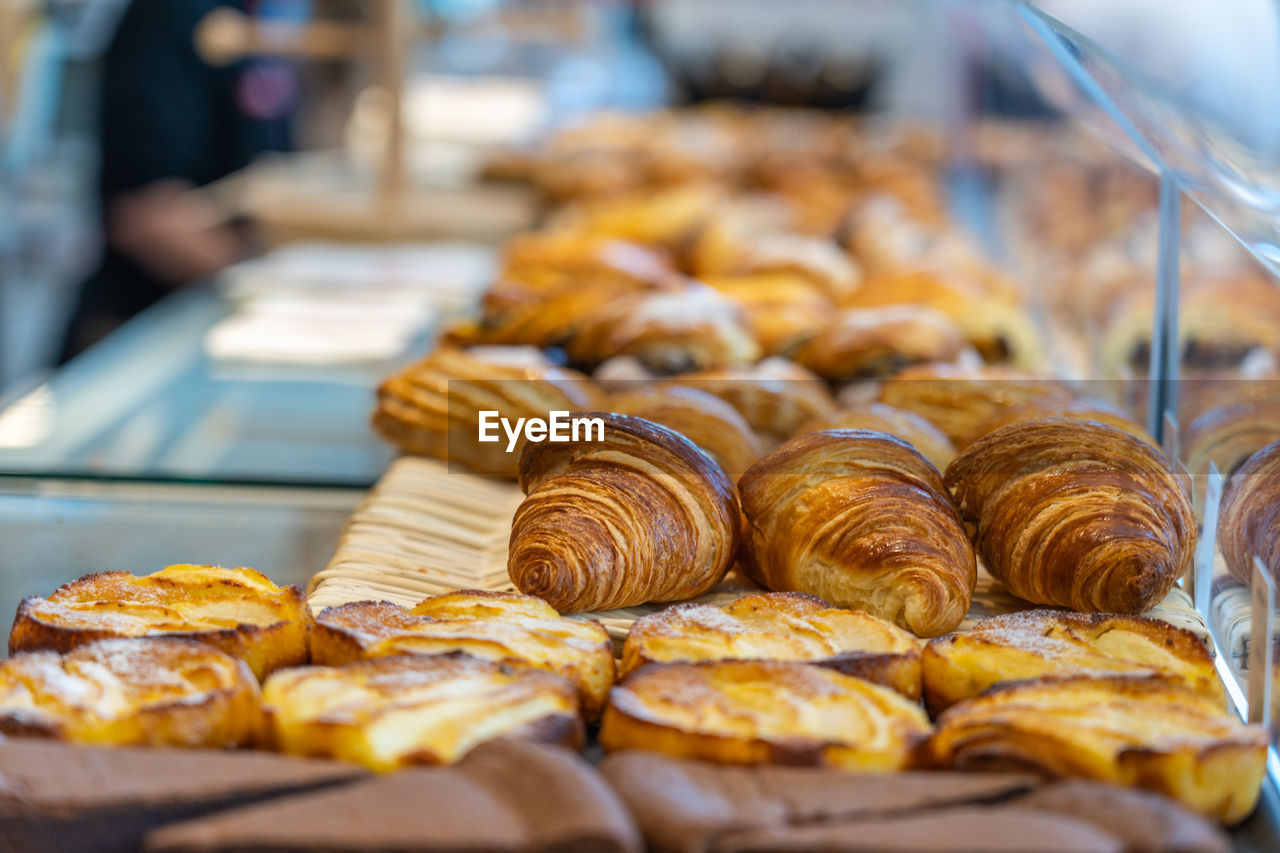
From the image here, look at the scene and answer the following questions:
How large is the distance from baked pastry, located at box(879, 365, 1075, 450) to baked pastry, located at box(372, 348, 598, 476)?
0.99 ft

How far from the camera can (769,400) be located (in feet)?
4.08

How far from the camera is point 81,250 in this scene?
562 centimetres

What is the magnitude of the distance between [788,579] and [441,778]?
1.20ft

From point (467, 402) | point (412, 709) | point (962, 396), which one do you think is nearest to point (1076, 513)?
point (962, 396)

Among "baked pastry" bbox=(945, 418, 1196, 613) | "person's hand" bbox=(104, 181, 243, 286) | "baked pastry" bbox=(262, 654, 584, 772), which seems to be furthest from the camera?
"person's hand" bbox=(104, 181, 243, 286)

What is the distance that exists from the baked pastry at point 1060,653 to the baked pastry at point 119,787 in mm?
341

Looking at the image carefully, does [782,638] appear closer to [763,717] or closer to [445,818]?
[763,717]

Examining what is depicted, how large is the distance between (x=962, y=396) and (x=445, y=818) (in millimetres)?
776

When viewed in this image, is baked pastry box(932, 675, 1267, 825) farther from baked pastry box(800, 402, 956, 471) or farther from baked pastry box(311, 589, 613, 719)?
baked pastry box(800, 402, 956, 471)

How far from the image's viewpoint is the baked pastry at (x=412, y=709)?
2.14ft

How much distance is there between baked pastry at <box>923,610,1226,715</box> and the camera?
0.75m

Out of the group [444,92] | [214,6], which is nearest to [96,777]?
[214,6]

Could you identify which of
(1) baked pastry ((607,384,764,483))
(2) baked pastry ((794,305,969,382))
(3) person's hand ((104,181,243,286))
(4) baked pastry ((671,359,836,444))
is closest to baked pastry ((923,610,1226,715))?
(1) baked pastry ((607,384,764,483))

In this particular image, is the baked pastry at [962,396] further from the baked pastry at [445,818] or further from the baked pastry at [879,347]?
the baked pastry at [445,818]
